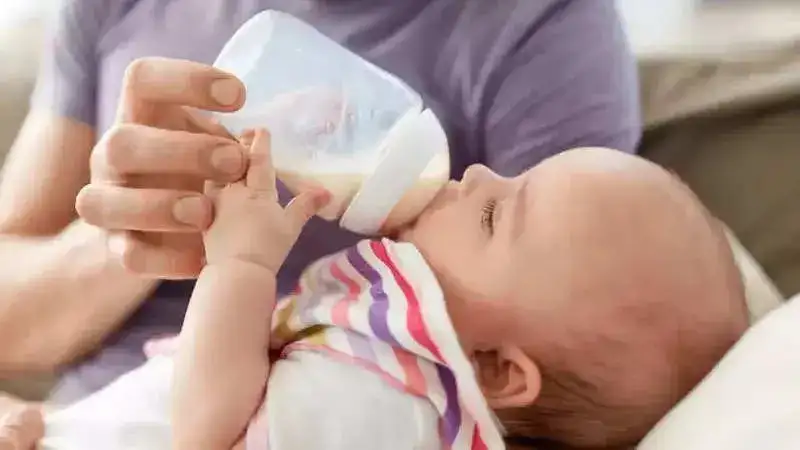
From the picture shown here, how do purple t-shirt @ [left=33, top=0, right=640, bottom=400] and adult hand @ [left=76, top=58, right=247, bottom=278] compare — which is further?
purple t-shirt @ [left=33, top=0, right=640, bottom=400]

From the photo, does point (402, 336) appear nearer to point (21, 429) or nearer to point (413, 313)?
point (413, 313)

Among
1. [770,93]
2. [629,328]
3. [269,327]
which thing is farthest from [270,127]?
[770,93]

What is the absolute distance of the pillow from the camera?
76cm

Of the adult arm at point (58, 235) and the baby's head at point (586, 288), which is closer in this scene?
the baby's head at point (586, 288)

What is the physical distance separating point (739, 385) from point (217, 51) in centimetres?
64

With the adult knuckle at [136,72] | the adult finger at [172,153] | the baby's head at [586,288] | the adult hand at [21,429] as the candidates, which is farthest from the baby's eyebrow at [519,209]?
the adult hand at [21,429]

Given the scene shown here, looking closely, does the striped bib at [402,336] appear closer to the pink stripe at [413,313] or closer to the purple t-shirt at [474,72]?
the pink stripe at [413,313]

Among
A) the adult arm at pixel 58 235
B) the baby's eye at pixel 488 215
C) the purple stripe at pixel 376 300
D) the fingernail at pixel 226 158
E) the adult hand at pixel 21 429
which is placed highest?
the fingernail at pixel 226 158

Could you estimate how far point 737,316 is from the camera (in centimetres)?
91

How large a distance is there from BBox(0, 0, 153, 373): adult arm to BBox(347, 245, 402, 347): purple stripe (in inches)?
11.8

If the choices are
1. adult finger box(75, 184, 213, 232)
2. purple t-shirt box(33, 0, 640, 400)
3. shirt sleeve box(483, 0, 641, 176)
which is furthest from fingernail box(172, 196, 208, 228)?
shirt sleeve box(483, 0, 641, 176)

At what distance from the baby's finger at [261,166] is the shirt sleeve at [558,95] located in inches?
11.8

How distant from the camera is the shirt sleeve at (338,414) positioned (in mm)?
803

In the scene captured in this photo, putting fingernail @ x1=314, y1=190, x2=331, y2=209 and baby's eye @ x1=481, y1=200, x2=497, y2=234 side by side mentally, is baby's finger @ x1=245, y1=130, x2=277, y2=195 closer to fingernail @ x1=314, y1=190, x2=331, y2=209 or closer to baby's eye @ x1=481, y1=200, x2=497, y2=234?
fingernail @ x1=314, y1=190, x2=331, y2=209
